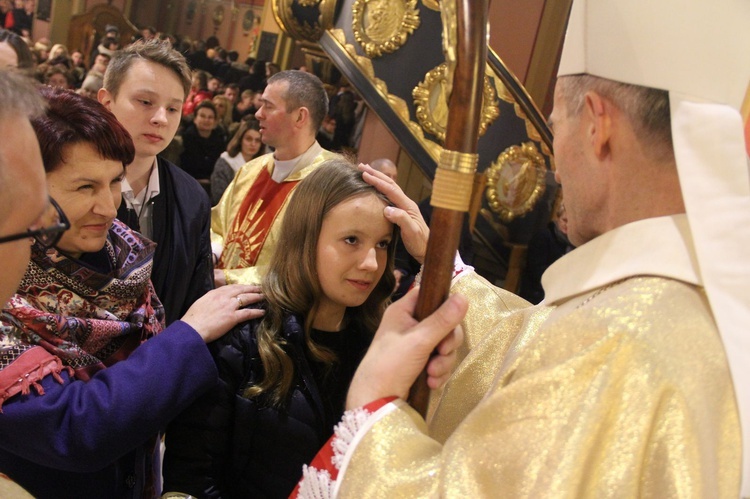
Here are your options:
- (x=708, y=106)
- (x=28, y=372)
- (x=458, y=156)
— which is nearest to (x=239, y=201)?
(x=28, y=372)

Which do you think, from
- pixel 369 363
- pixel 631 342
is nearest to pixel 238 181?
pixel 369 363

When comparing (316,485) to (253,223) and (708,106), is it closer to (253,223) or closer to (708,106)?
(708,106)

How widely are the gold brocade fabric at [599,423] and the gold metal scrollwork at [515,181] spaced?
14.6 feet

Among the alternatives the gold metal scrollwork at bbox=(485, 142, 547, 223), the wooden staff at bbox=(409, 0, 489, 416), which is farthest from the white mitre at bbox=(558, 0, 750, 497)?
the gold metal scrollwork at bbox=(485, 142, 547, 223)

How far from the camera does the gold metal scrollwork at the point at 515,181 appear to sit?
18.1 ft

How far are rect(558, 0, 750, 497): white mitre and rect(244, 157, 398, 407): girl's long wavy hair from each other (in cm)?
87

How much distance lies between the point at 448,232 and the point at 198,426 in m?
0.88

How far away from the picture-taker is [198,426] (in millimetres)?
1746

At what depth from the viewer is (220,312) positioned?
5.85ft

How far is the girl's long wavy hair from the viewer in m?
1.77

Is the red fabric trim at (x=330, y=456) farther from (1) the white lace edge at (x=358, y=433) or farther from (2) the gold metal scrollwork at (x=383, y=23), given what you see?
(2) the gold metal scrollwork at (x=383, y=23)

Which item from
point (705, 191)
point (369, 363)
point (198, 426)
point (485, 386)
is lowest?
point (198, 426)

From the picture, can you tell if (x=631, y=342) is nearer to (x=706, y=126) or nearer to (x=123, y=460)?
(x=706, y=126)

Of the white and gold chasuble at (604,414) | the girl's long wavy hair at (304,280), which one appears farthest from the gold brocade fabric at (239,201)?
the white and gold chasuble at (604,414)
